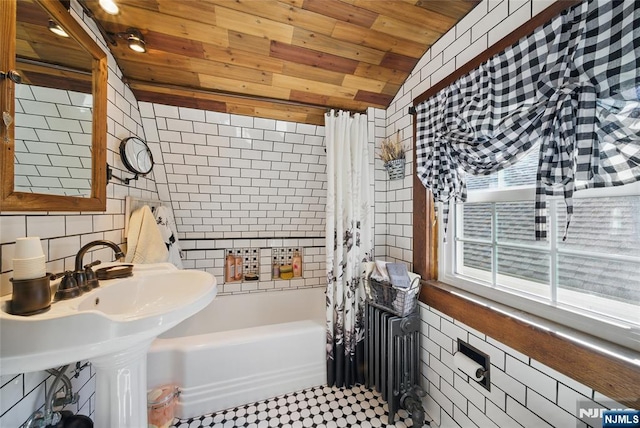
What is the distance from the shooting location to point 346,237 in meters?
1.80

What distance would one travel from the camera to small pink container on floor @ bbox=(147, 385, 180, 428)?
52.1 inches

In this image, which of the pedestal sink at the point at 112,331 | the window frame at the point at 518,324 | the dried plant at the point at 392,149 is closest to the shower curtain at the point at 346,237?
the dried plant at the point at 392,149

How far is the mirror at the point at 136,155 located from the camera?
1408 mm

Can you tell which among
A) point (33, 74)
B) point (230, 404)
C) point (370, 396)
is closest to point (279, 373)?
point (230, 404)

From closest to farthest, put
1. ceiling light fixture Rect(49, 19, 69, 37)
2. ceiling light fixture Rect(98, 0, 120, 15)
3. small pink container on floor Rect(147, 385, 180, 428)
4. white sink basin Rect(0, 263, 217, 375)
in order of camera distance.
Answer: white sink basin Rect(0, 263, 217, 375) → ceiling light fixture Rect(49, 19, 69, 37) → ceiling light fixture Rect(98, 0, 120, 15) → small pink container on floor Rect(147, 385, 180, 428)

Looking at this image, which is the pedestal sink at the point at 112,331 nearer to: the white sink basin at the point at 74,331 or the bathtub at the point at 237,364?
the white sink basin at the point at 74,331

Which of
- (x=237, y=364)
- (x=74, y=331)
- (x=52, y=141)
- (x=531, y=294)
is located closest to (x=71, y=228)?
(x=52, y=141)

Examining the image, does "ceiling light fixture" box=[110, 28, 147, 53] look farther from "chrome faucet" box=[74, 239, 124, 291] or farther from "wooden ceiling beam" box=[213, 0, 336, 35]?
"chrome faucet" box=[74, 239, 124, 291]

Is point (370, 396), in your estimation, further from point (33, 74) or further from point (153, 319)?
point (33, 74)

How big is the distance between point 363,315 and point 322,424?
71 cm

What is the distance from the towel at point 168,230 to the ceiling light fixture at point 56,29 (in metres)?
1.11

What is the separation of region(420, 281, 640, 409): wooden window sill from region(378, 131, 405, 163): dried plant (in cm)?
99

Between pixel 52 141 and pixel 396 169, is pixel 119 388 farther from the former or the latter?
pixel 396 169

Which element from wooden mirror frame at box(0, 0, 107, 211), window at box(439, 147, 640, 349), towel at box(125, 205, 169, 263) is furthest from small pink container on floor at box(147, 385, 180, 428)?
window at box(439, 147, 640, 349)
